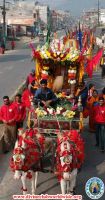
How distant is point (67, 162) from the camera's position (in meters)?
8.57

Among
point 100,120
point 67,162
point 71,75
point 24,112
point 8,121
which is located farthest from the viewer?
point 71,75

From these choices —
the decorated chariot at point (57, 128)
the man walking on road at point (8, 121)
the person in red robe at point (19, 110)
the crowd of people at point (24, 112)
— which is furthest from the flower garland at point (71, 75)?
the man walking on road at point (8, 121)

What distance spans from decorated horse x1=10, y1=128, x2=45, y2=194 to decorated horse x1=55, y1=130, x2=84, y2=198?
0.60 m

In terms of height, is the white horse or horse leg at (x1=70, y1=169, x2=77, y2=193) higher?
the white horse

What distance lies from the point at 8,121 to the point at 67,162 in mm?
4278

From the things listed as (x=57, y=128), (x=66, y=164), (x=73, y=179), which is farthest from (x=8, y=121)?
(x=66, y=164)

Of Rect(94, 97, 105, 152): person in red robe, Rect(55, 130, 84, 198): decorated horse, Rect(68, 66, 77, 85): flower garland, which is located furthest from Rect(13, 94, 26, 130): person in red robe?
Rect(68, 66, 77, 85): flower garland

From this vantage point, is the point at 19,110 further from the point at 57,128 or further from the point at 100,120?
the point at 100,120

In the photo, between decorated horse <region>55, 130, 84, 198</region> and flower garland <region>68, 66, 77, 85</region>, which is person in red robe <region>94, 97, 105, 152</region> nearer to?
decorated horse <region>55, 130, 84, 198</region>

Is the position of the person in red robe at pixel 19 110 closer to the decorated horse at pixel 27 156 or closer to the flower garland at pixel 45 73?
the decorated horse at pixel 27 156

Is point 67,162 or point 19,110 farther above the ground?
point 19,110

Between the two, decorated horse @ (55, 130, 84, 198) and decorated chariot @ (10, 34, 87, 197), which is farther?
decorated chariot @ (10, 34, 87, 197)

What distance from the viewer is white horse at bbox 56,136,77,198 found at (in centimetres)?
859

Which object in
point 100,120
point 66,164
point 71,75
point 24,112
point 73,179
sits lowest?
point 73,179
